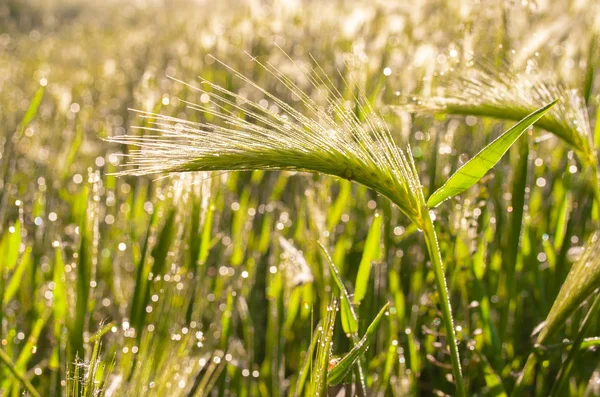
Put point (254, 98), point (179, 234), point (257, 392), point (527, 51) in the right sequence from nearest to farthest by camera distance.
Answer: point (179, 234) → point (257, 392) → point (527, 51) → point (254, 98)

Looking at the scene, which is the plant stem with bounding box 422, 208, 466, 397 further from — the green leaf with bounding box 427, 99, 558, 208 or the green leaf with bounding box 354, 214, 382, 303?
the green leaf with bounding box 354, 214, 382, 303


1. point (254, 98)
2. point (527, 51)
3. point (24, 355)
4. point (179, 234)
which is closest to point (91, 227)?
point (179, 234)

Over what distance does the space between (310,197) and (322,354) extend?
0.68 meters

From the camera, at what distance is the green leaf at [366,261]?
116 cm

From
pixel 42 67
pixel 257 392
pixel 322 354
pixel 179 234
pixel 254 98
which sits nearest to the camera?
pixel 322 354

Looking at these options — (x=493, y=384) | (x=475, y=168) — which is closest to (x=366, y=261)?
Result: (x=493, y=384)

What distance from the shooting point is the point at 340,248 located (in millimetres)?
1543

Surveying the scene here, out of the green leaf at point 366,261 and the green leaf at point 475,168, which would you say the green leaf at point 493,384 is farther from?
the green leaf at point 475,168

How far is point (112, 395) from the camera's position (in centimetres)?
87

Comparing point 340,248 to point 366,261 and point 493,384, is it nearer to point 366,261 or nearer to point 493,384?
point 366,261

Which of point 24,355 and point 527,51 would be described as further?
point 527,51

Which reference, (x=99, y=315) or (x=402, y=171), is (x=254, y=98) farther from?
(x=402, y=171)

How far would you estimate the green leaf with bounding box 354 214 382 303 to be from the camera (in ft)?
3.82

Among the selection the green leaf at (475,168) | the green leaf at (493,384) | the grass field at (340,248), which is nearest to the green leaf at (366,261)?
the grass field at (340,248)
